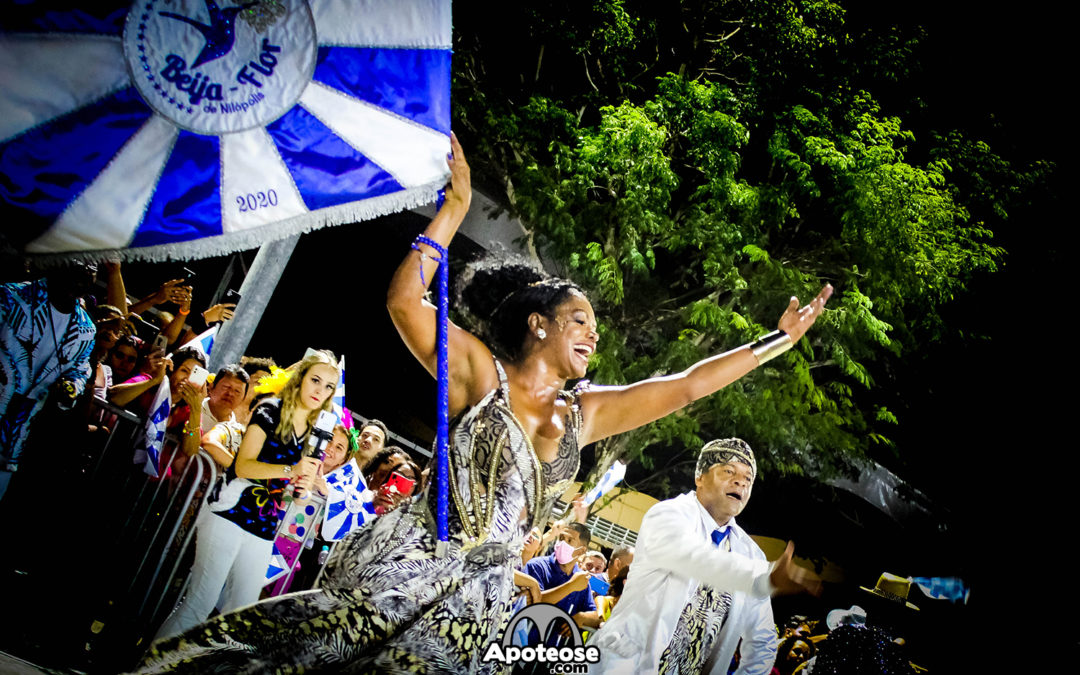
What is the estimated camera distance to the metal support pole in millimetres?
5465

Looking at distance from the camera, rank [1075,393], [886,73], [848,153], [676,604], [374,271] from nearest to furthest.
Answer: [676,604]
[1075,393]
[848,153]
[886,73]
[374,271]

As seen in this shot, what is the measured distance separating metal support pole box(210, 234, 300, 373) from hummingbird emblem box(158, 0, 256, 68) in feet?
10.9

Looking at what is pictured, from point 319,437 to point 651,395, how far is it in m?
1.86

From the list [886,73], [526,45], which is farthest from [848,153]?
[526,45]

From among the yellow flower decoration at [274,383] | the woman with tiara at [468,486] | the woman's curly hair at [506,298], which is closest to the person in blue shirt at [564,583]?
the yellow flower decoration at [274,383]

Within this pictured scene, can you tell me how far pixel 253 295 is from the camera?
5.61 m

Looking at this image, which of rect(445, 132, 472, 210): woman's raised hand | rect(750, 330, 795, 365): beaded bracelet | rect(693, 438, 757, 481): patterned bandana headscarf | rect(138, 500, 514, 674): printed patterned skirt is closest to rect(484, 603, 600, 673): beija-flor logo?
rect(138, 500, 514, 674): printed patterned skirt

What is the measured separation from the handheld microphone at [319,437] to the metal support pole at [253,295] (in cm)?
213

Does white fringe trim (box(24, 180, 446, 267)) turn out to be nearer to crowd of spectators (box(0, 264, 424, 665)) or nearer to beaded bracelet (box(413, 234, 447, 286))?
beaded bracelet (box(413, 234, 447, 286))

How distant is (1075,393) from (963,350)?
1.48 m

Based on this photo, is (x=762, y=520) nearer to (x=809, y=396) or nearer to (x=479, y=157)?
(x=809, y=396)

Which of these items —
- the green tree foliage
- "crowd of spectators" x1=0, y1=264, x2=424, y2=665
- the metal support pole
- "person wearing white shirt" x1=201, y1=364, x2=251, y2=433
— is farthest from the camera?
the green tree foliage

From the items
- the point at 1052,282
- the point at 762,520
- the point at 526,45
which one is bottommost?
the point at 762,520

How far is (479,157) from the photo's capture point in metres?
6.98
